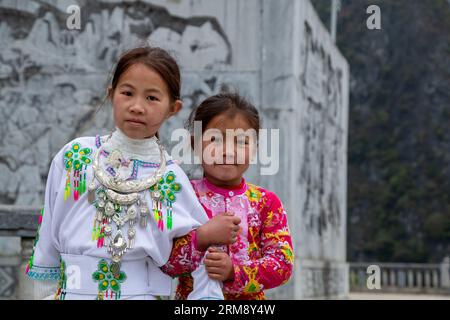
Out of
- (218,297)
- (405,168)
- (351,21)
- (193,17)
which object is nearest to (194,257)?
(218,297)

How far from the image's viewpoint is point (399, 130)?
4306 cm

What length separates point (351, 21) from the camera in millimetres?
44906

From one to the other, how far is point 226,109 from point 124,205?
1.63 feet

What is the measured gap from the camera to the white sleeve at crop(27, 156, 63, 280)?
246 centimetres

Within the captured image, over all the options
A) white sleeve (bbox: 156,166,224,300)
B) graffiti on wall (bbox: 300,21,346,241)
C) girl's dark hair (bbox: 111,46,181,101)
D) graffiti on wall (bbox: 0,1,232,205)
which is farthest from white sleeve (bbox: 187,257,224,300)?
graffiti on wall (bbox: 300,21,346,241)

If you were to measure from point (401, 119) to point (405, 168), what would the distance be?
10.7ft

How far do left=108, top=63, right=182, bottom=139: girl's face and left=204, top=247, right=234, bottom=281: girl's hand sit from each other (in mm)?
444

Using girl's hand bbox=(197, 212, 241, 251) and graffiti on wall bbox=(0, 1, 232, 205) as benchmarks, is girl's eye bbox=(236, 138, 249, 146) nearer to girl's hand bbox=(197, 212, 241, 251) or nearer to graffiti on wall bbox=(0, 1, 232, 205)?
girl's hand bbox=(197, 212, 241, 251)

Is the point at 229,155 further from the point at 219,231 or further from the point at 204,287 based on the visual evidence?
the point at 204,287

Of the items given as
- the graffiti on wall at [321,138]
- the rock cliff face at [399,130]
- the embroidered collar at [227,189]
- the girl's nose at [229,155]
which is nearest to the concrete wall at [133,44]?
A: the graffiti on wall at [321,138]

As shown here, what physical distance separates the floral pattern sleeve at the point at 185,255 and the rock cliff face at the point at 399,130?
3726 centimetres

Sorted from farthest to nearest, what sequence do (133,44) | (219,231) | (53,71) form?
(53,71), (133,44), (219,231)

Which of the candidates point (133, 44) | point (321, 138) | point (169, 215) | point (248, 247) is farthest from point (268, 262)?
point (321, 138)
